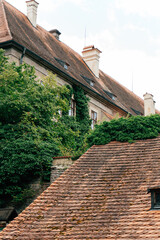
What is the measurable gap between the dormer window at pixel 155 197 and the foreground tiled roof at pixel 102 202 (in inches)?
6.0

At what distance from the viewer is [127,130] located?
15.8 metres

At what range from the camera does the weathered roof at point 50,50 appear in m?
25.7

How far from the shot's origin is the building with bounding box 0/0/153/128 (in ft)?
83.3

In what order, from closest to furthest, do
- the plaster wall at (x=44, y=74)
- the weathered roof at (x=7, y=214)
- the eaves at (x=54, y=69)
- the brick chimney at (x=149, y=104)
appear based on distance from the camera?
the weathered roof at (x=7, y=214) → the eaves at (x=54, y=69) → the plaster wall at (x=44, y=74) → the brick chimney at (x=149, y=104)

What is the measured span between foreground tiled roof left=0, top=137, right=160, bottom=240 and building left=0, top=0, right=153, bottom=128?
916 centimetres

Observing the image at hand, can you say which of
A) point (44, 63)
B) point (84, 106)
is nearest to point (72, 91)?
point (84, 106)

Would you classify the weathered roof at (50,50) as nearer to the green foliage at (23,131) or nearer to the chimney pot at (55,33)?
the chimney pot at (55,33)

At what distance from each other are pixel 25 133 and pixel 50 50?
11.5 metres

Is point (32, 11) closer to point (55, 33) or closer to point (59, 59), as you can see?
point (59, 59)

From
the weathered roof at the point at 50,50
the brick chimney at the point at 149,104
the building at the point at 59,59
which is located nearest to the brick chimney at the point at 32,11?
the building at the point at 59,59

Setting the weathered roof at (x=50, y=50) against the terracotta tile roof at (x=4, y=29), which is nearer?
the terracotta tile roof at (x=4, y=29)

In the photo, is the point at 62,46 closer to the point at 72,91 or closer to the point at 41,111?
the point at 72,91

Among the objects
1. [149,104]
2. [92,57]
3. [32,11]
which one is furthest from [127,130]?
[149,104]

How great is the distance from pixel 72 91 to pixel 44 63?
336 cm
